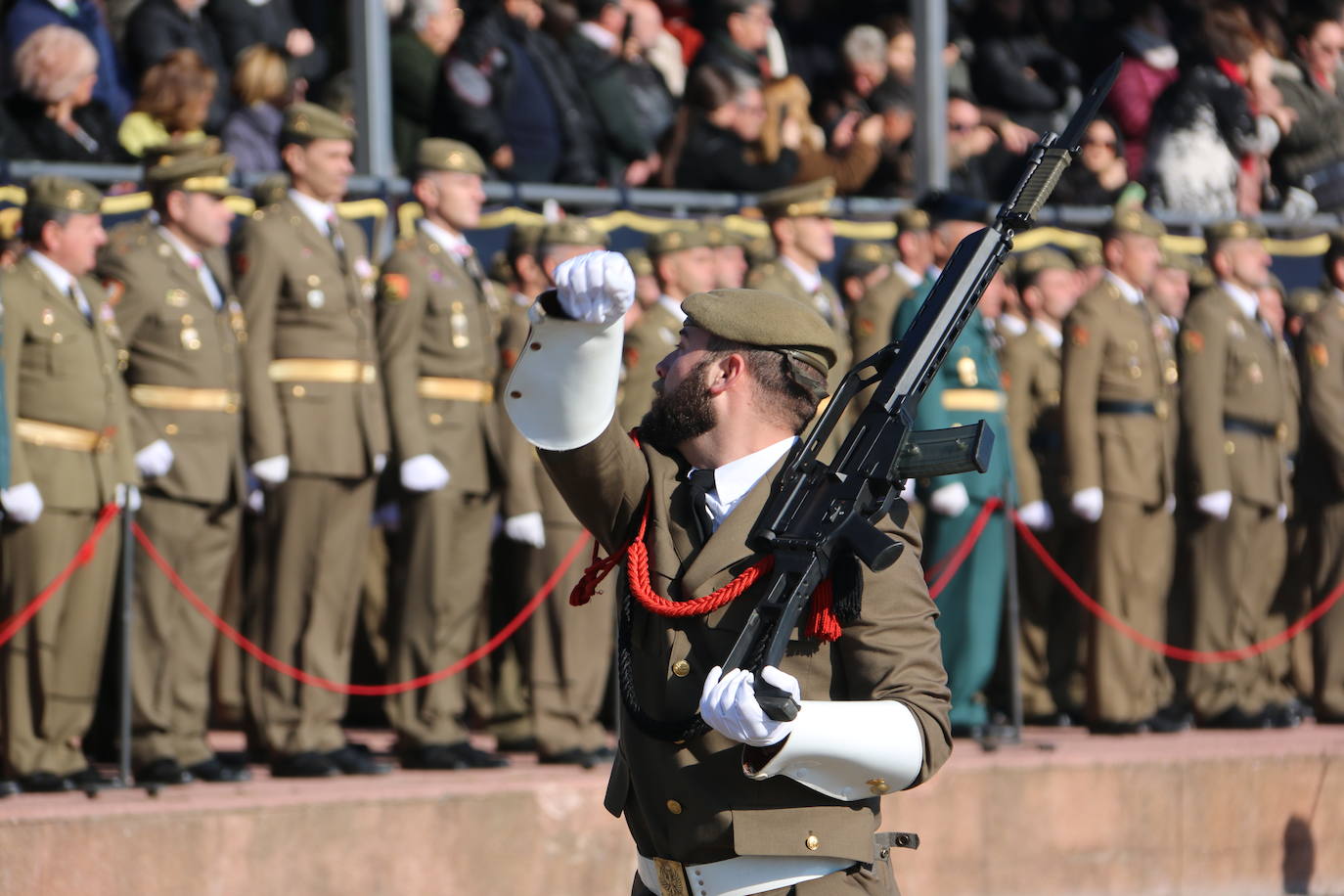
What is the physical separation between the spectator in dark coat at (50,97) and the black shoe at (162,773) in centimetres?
244

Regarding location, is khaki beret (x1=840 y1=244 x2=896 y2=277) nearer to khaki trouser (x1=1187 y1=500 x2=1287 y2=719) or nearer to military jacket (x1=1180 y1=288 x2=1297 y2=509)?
military jacket (x1=1180 y1=288 x2=1297 y2=509)

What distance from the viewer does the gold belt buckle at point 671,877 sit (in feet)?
11.0

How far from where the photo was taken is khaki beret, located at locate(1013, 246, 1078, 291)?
9273 mm

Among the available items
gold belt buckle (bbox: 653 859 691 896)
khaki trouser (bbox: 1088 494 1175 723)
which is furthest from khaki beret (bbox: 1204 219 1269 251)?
gold belt buckle (bbox: 653 859 691 896)

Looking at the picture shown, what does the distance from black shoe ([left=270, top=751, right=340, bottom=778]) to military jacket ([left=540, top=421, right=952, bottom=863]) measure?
139 inches

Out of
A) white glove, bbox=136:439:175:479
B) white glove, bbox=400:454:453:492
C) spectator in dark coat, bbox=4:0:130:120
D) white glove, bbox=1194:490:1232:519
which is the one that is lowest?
white glove, bbox=1194:490:1232:519

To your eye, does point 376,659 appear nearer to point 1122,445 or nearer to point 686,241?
point 686,241

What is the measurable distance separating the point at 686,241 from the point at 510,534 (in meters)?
1.21

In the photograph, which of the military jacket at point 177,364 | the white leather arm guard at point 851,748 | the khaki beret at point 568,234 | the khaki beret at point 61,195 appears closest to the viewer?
the white leather arm guard at point 851,748

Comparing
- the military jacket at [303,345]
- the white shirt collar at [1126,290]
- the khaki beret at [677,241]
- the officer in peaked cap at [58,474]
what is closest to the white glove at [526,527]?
the military jacket at [303,345]

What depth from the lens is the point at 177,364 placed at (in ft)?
22.2

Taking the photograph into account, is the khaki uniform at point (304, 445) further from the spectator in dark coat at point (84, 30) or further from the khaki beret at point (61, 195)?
the spectator in dark coat at point (84, 30)

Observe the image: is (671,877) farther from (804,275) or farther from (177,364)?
(804,275)

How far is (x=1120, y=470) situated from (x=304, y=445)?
10.8ft
